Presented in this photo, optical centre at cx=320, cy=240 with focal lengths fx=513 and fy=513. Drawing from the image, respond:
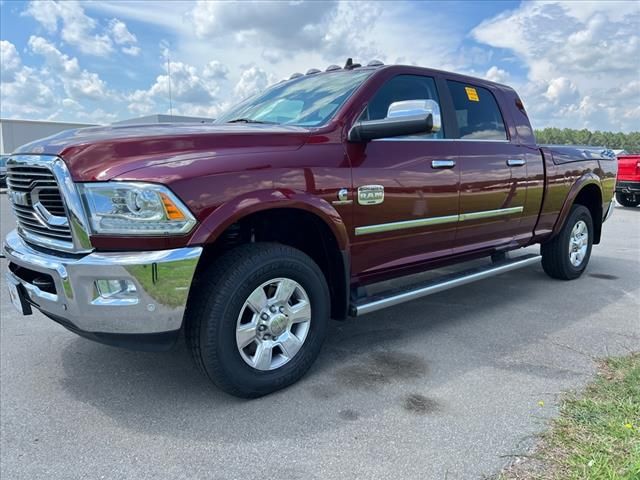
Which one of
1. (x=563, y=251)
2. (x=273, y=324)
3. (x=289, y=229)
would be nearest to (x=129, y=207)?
(x=273, y=324)

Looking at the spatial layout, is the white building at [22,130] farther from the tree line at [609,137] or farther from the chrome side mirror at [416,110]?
the chrome side mirror at [416,110]

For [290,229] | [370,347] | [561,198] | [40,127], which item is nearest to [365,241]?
[290,229]

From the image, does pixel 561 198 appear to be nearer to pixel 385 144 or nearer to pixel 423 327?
pixel 423 327

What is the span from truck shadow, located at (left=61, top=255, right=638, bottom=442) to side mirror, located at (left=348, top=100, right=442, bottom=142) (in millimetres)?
1487

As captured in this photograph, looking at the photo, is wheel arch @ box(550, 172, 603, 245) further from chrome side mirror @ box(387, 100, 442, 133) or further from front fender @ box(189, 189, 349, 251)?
front fender @ box(189, 189, 349, 251)

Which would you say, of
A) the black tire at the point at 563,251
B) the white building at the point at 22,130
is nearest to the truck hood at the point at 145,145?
the black tire at the point at 563,251

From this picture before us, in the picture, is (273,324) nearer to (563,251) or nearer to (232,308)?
(232,308)

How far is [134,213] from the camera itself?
94.5 inches

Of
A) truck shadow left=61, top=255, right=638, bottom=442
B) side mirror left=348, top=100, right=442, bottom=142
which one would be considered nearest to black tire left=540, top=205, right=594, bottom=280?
truck shadow left=61, top=255, right=638, bottom=442

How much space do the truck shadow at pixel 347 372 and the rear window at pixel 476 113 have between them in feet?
5.07

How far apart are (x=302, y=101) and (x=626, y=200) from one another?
13694 mm

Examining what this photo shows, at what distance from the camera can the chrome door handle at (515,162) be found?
4438 millimetres

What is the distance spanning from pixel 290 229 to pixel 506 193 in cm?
214

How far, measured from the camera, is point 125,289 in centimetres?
245
